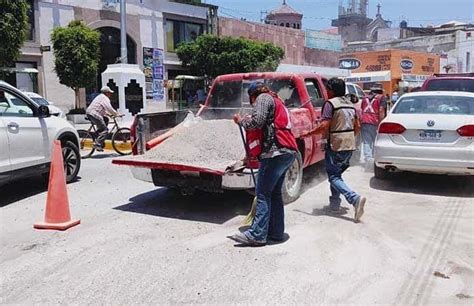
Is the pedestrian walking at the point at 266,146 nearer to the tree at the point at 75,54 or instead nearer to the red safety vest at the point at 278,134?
the red safety vest at the point at 278,134

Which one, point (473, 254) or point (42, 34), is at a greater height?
point (42, 34)

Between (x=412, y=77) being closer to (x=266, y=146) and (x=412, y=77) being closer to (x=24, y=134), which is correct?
(x=24, y=134)

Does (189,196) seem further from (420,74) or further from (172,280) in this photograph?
(420,74)

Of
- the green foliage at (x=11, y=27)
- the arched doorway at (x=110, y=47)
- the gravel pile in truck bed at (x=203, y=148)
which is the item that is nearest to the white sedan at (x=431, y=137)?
the gravel pile in truck bed at (x=203, y=148)

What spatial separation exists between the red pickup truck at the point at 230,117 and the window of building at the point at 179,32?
27661mm

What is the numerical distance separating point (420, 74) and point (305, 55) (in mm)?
13275

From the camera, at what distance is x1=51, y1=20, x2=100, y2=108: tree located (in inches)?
995

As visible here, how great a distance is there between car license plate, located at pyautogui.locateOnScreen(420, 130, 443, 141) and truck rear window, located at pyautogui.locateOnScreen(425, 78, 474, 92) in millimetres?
4838

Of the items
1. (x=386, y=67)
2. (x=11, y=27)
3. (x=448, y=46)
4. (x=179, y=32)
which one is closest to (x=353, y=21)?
(x=448, y=46)

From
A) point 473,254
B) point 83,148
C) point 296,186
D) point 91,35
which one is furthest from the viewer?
point 91,35

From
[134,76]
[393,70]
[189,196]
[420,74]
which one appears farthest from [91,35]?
[420,74]

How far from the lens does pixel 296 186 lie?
7.30m

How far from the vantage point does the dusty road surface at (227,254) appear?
4.20 metres

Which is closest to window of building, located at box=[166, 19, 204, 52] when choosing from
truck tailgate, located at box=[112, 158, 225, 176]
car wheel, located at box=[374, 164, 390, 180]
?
car wheel, located at box=[374, 164, 390, 180]
